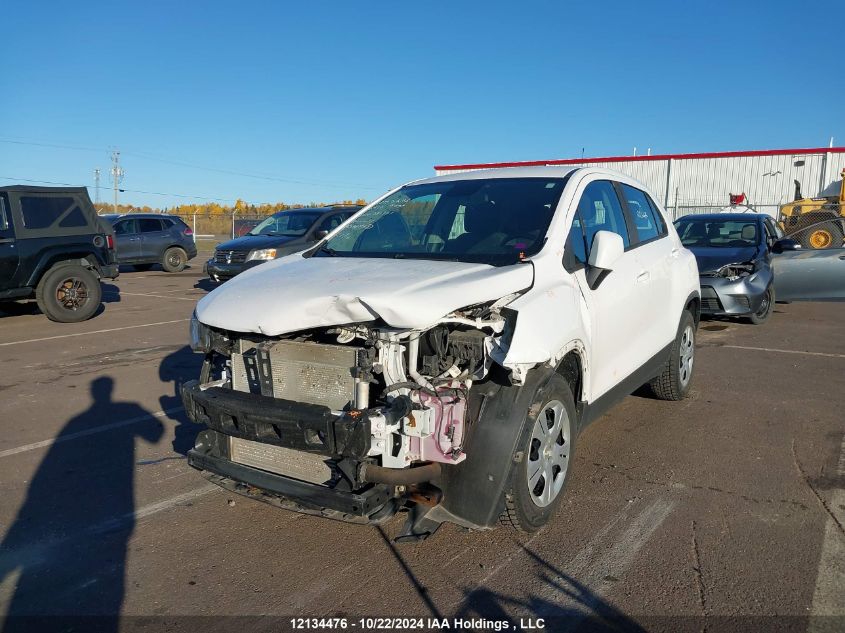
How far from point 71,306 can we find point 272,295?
9.22 m

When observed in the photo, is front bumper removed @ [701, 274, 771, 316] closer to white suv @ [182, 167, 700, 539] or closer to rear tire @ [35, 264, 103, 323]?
white suv @ [182, 167, 700, 539]

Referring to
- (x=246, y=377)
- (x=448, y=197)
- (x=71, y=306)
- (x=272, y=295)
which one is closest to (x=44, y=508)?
(x=246, y=377)

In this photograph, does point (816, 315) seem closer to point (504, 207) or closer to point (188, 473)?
point (504, 207)

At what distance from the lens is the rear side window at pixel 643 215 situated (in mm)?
5234

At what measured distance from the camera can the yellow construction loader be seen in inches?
460

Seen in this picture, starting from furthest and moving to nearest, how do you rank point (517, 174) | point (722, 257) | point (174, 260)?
point (174, 260) → point (722, 257) → point (517, 174)

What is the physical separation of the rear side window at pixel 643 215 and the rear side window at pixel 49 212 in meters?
9.38

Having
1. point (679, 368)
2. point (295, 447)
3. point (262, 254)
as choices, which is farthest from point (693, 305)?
point (262, 254)

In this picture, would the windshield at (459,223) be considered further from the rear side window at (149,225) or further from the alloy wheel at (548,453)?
the rear side window at (149,225)

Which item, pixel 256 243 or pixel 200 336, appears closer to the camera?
pixel 200 336

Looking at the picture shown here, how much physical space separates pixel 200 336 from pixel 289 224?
11.5 m

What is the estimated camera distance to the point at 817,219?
1997 centimetres

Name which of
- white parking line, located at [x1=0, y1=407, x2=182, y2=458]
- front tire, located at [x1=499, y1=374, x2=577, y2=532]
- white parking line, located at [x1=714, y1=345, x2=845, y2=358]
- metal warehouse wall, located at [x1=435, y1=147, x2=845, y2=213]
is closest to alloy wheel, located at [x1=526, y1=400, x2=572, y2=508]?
front tire, located at [x1=499, y1=374, x2=577, y2=532]

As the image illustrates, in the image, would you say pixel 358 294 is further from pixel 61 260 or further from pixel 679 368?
pixel 61 260
